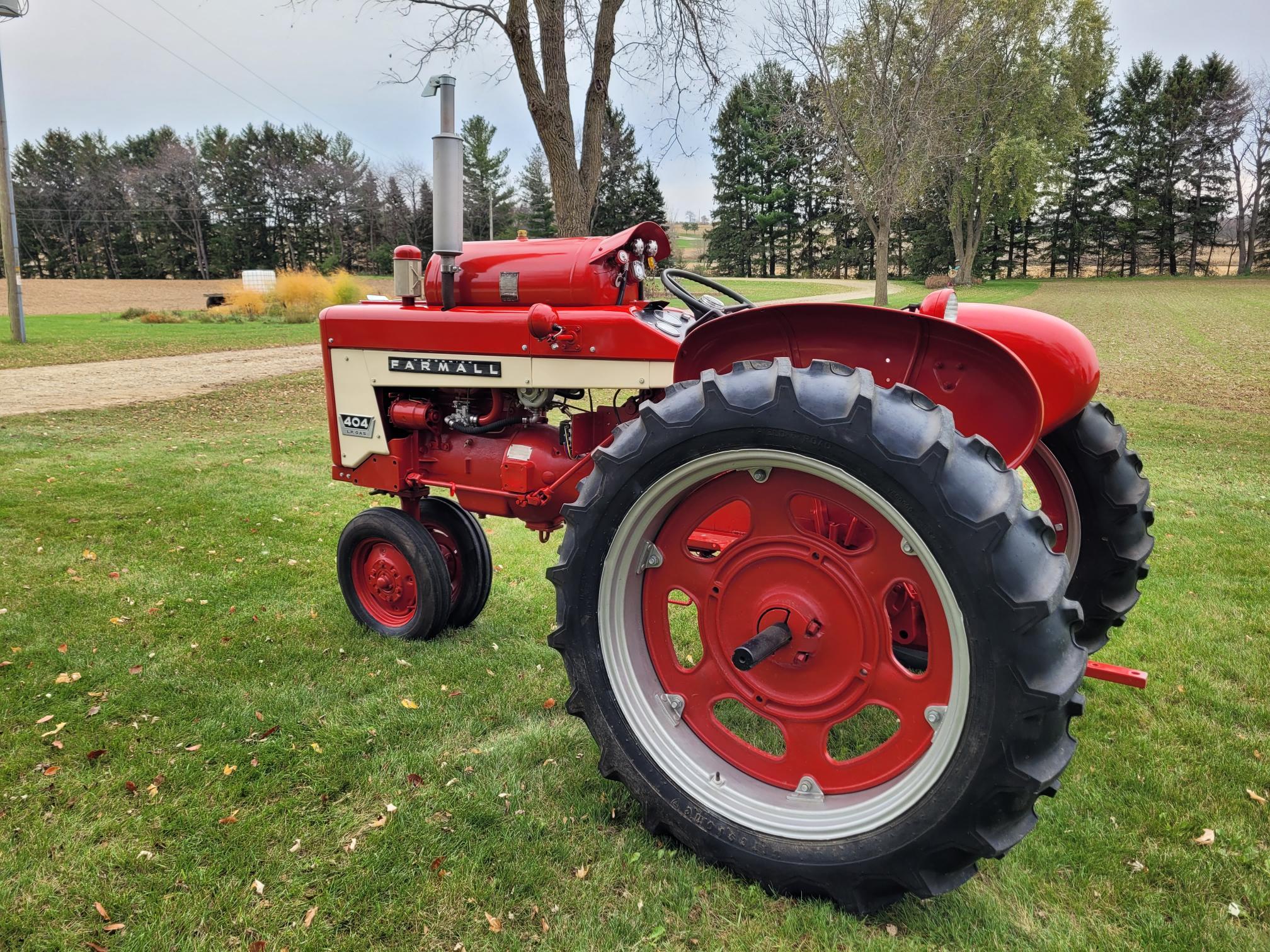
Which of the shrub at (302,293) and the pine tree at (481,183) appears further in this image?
the pine tree at (481,183)

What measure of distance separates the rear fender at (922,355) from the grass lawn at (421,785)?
1.17 metres

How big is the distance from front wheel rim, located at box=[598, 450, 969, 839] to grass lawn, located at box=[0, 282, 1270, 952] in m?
0.26

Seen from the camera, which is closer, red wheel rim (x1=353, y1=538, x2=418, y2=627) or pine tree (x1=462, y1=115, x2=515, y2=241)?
red wheel rim (x1=353, y1=538, x2=418, y2=627)

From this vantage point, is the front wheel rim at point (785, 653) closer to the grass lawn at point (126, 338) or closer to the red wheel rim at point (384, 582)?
the red wheel rim at point (384, 582)

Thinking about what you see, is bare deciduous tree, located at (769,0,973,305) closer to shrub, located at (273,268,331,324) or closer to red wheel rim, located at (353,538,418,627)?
red wheel rim, located at (353,538,418,627)

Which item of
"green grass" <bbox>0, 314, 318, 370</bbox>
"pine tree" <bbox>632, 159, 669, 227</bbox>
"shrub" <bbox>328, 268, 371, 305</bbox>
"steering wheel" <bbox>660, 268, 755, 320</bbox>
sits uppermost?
"pine tree" <bbox>632, 159, 669, 227</bbox>

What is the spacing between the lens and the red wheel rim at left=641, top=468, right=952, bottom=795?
1.83 meters

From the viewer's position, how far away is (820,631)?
76.0 inches

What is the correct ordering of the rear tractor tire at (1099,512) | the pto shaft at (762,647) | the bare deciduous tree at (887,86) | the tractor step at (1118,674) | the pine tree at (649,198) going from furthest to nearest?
the pine tree at (649,198)
the bare deciduous tree at (887,86)
the rear tractor tire at (1099,512)
the tractor step at (1118,674)
the pto shaft at (762,647)

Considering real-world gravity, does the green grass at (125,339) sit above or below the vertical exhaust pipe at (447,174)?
below

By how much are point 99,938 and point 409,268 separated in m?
2.44

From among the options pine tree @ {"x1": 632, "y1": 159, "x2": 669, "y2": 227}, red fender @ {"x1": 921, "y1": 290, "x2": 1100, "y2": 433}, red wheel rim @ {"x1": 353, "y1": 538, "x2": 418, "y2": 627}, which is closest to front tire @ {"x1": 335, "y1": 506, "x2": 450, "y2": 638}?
red wheel rim @ {"x1": 353, "y1": 538, "x2": 418, "y2": 627}

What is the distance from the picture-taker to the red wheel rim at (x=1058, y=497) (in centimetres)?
275

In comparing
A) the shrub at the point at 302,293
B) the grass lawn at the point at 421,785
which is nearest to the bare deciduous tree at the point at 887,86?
the grass lawn at the point at 421,785
